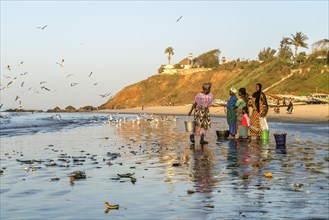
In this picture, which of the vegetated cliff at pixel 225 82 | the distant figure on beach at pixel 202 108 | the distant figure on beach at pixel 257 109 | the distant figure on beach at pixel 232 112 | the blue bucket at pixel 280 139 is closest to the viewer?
the blue bucket at pixel 280 139

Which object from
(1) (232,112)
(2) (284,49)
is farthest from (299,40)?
(1) (232,112)

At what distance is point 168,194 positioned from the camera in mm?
10016

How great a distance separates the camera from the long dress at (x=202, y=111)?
68.4 feet

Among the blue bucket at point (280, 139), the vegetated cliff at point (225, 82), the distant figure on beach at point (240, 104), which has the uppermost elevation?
the vegetated cliff at point (225, 82)

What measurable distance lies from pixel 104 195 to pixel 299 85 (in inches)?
3046

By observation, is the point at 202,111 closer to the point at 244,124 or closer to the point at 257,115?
the point at 244,124

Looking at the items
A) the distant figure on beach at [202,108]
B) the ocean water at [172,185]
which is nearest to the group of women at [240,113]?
the distant figure on beach at [202,108]

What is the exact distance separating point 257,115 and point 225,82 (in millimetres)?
97705

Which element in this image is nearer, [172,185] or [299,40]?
[172,185]

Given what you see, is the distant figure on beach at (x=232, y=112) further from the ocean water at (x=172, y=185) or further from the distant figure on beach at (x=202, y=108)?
the ocean water at (x=172, y=185)

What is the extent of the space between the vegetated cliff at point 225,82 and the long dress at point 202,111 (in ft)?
186

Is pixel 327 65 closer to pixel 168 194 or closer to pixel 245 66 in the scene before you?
pixel 245 66

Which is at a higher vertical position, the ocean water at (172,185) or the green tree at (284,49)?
the green tree at (284,49)

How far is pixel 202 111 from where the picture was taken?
21.1 m
